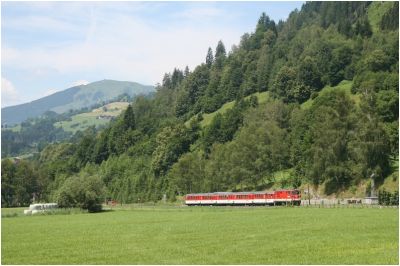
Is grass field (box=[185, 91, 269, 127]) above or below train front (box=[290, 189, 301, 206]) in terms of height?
above

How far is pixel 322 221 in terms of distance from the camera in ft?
168

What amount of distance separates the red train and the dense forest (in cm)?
730

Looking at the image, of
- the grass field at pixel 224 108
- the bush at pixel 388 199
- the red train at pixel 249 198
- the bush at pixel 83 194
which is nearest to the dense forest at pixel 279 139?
the bush at pixel 83 194

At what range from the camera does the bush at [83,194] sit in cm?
9888

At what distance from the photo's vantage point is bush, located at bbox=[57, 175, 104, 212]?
98.9 metres

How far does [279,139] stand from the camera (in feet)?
379

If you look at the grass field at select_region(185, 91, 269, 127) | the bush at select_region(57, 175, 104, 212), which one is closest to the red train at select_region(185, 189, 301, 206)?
the bush at select_region(57, 175, 104, 212)

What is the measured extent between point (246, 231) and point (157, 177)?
108 m

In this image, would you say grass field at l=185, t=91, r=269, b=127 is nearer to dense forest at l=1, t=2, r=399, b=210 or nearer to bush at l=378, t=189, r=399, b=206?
dense forest at l=1, t=2, r=399, b=210

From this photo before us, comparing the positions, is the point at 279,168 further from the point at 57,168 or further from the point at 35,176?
the point at 57,168

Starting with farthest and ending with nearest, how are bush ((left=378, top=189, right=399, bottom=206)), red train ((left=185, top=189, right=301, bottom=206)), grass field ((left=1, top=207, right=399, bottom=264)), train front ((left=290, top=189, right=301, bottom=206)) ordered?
red train ((left=185, top=189, right=301, bottom=206)), train front ((left=290, top=189, right=301, bottom=206)), bush ((left=378, top=189, right=399, bottom=206)), grass field ((left=1, top=207, right=399, bottom=264))

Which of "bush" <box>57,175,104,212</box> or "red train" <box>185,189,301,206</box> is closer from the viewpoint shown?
"red train" <box>185,189,301,206</box>

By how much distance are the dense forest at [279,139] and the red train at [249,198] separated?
7.30m

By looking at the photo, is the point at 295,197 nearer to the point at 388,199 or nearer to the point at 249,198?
the point at 249,198
